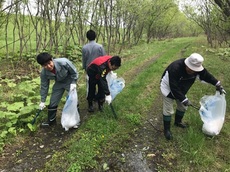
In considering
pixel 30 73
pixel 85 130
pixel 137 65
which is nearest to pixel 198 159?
pixel 85 130

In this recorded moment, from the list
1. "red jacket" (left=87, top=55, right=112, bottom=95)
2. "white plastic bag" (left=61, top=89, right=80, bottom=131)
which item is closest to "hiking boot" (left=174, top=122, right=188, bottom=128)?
"red jacket" (left=87, top=55, right=112, bottom=95)

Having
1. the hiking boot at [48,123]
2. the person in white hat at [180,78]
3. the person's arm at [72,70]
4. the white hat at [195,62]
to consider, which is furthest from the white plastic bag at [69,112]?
the white hat at [195,62]

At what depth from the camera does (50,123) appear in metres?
4.88

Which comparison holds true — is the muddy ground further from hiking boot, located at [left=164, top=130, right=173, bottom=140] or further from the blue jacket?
the blue jacket

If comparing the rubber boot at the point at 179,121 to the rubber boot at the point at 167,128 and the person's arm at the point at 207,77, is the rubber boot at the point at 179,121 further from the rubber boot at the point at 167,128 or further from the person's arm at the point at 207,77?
the person's arm at the point at 207,77

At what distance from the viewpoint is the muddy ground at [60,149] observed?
361cm

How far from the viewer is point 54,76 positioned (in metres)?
4.51

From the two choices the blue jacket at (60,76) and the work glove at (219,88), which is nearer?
the work glove at (219,88)

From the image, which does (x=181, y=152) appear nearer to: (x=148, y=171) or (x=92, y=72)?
(x=148, y=171)

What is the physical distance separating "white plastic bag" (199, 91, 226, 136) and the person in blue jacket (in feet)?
8.46

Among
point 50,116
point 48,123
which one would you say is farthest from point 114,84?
point 48,123

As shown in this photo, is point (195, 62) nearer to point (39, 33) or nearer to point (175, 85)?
point (175, 85)

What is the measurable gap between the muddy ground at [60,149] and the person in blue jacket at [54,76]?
0.48m

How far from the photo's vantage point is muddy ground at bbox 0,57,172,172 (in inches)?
142
